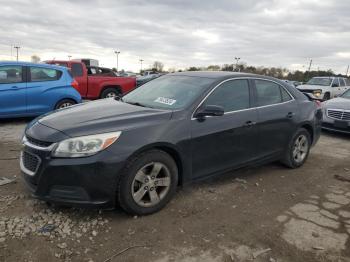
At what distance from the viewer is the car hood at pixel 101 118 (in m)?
3.45

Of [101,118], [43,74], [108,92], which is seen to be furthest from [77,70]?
[101,118]

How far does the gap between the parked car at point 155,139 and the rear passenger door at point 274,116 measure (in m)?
0.02

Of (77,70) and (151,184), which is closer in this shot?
(151,184)

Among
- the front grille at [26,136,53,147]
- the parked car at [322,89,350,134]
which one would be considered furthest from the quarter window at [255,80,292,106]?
the parked car at [322,89,350,134]

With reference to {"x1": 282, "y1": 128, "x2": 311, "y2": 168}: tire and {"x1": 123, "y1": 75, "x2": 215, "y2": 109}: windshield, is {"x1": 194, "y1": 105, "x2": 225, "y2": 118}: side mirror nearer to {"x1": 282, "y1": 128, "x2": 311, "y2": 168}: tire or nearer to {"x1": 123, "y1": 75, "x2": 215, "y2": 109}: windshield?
{"x1": 123, "y1": 75, "x2": 215, "y2": 109}: windshield

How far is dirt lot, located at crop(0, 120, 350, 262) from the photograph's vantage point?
306cm

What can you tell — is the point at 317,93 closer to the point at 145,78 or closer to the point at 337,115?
the point at 337,115

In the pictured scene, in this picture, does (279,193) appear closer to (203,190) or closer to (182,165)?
(203,190)

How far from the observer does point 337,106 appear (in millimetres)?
9125

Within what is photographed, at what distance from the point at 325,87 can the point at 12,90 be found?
1465 centimetres

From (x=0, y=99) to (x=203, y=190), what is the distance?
575 centimetres

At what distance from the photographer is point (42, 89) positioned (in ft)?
27.7

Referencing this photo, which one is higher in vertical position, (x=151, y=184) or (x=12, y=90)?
(x=12, y=90)

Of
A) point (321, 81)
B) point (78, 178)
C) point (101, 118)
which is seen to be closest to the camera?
point (78, 178)
